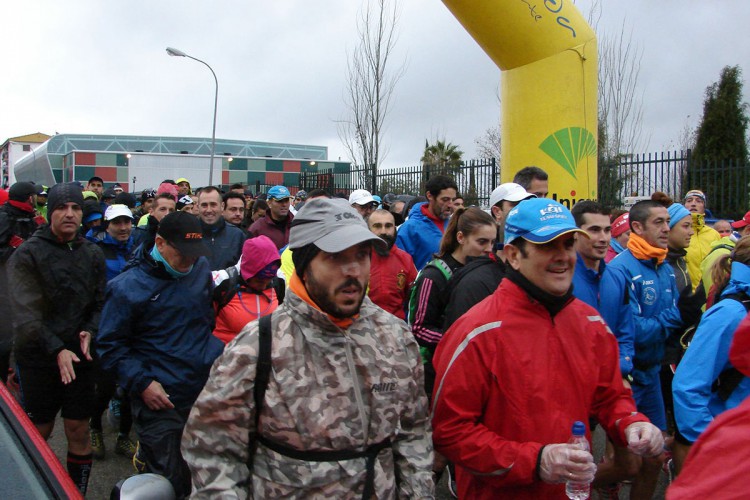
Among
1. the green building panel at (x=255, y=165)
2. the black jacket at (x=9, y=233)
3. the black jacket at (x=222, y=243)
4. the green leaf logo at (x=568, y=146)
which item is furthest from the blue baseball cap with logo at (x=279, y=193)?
the green building panel at (x=255, y=165)

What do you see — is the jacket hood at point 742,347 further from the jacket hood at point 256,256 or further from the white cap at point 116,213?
the white cap at point 116,213

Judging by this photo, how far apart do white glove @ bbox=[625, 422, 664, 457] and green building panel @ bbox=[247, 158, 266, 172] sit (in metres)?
70.6

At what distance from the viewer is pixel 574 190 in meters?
7.02

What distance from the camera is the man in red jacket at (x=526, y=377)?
242cm

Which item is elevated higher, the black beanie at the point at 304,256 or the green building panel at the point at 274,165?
the green building panel at the point at 274,165

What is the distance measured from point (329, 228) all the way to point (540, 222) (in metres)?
0.93

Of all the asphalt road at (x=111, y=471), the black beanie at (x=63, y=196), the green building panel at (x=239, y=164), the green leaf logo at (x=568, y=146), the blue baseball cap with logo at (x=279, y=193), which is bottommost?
the asphalt road at (x=111, y=471)

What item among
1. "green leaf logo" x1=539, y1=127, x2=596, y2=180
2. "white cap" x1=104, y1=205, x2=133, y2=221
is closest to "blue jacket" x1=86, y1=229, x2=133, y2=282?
"white cap" x1=104, y1=205, x2=133, y2=221

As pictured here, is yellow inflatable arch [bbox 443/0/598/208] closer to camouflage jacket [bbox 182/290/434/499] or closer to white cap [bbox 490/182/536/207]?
white cap [bbox 490/182/536/207]

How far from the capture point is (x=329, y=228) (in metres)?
2.18

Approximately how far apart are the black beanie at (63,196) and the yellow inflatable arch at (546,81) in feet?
13.7

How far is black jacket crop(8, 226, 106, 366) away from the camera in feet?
13.6

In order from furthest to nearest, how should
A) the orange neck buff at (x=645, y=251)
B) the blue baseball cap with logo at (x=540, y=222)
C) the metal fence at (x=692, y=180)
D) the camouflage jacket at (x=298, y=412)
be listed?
the metal fence at (x=692, y=180), the orange neck buff at (x=645, y=251), the blue baseball cap with logo at (x=540, y=222), the camouflage jacket at (x=298, y=412)

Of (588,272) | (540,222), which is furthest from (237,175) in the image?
(540,222)
